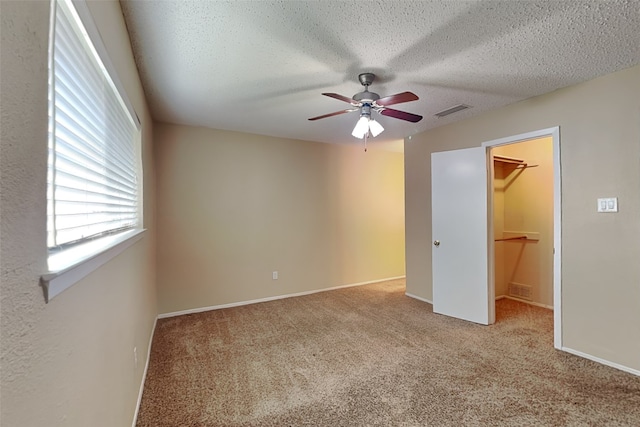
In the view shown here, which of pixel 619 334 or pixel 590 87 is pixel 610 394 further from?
pixel 590 87

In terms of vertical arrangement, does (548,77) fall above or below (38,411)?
above

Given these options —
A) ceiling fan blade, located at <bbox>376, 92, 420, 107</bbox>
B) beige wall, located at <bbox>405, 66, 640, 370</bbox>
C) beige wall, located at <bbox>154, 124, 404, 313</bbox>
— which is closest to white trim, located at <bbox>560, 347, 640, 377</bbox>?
beige wall, located at <bbox>405, 66, 640, 370</bbox>

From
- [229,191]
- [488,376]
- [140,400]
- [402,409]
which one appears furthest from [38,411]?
[229,191]

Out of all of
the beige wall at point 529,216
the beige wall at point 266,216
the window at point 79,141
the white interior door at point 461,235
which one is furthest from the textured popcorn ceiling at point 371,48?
the beige wall at point 529,216

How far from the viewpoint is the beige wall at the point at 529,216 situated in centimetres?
399

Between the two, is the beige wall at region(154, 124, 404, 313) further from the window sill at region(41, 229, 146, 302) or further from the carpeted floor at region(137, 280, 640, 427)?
the window sill at region(41, 229, 146, 302)

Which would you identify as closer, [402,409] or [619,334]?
[402,409]

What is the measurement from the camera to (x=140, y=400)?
2.02 metres

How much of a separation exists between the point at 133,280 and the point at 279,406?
51.5 inches

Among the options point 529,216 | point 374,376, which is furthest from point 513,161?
point 374,376

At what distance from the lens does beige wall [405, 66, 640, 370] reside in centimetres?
233

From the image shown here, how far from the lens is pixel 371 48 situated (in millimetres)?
2027

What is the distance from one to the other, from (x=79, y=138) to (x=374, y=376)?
237cm

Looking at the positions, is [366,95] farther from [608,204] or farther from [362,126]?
[608,204]
